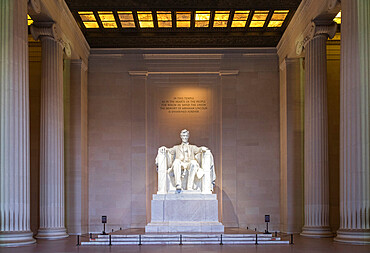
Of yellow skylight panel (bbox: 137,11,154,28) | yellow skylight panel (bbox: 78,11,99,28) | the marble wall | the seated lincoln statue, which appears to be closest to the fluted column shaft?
the seated lincoln statue

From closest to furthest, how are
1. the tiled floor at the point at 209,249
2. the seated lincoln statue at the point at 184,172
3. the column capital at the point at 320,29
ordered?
1. the tiled floor at the point at 209,249
2. the column capital at the point at 320,29
3. the seated lincoln statue at the point at 184,172

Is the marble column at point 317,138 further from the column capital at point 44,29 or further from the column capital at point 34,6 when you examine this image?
the column capital at point 34,6

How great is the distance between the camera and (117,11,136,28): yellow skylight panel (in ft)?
67.3

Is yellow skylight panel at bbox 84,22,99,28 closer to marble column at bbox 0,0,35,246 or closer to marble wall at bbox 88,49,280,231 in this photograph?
marble wall at bbox 88,49,280,231

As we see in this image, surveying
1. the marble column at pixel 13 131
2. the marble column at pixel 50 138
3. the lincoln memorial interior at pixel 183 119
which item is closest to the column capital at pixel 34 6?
the lincoln memorial interior at pixel 183 119

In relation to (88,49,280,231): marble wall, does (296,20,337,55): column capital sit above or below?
above

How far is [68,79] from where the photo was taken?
2158cm

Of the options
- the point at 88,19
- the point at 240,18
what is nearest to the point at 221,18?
the point at 240,18

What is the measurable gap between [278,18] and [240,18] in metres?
1.53

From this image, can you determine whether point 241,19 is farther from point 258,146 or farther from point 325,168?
point 325,168

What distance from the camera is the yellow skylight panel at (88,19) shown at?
20469 millimetres

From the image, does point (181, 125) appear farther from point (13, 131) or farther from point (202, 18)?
point (13, 131)

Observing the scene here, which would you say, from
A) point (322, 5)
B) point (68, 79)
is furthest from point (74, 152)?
point (322, 5)

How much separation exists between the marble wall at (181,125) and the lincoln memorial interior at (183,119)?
5 centimetres
